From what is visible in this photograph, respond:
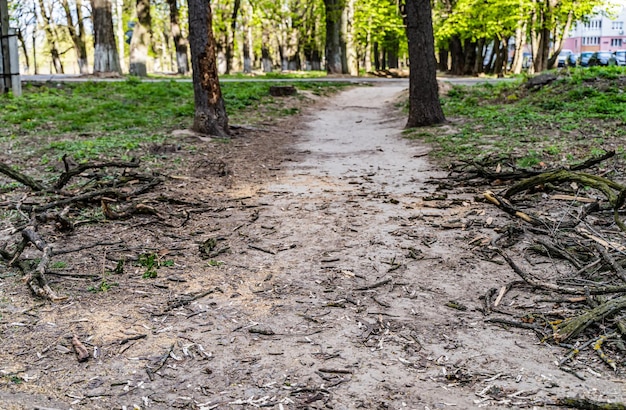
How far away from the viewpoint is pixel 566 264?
485 centimetres

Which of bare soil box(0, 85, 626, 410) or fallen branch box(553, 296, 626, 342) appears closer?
bare soil box(0, 85, 626, 410)

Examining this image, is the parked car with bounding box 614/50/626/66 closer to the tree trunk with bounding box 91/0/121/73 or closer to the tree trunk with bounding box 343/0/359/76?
the tree trunk with bounding box 343/0/359/76

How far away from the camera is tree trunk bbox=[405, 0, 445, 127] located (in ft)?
40.9

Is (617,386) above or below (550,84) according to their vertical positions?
below

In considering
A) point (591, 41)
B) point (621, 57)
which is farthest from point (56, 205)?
point (591, 41)

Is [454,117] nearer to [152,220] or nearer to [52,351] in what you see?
[152,220]

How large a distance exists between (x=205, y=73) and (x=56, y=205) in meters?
5.67

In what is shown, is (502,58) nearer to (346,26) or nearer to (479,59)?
(479,59)

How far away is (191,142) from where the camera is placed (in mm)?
10805

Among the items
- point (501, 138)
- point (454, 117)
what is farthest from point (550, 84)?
point (501, 138)

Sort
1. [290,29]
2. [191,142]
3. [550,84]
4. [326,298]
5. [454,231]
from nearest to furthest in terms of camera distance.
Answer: [326,298] < [454,231] < [191,142] < [550,84] < [290,29]

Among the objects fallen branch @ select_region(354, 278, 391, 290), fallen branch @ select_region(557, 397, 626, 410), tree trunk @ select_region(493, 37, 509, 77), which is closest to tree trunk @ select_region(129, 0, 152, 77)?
tree trunk @ select_region(493, 37, 509, 77)

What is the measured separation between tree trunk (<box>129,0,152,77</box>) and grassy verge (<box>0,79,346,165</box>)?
6.89 metres

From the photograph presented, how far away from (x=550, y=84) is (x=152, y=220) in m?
11.7
